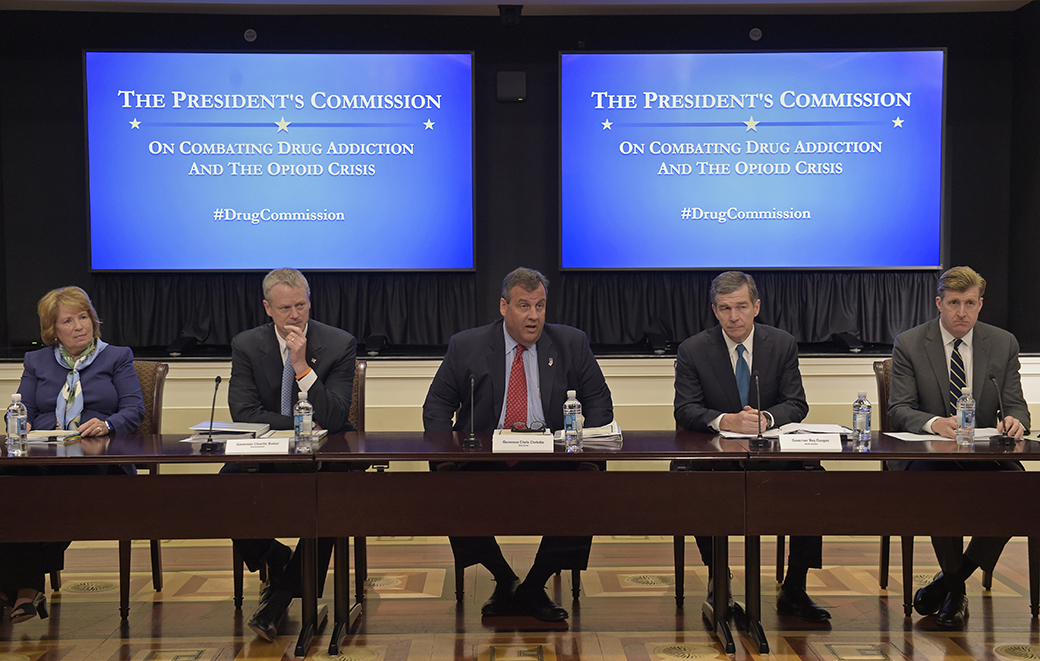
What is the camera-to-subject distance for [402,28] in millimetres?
5293

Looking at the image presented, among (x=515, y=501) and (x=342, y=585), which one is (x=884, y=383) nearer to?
(x=515, y=501)

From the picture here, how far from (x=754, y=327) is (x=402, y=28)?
128 inches

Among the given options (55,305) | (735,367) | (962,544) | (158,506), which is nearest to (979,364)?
(962,544)

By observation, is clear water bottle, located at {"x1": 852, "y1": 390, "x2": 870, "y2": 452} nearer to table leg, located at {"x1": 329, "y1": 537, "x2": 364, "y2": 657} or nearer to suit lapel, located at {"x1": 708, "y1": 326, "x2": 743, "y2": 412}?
suit lapel, located at {"x1": 708, "y1": 326, "x2": 743, "y2": 412}

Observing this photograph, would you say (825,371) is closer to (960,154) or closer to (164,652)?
(960,154)

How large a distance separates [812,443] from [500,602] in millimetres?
1276

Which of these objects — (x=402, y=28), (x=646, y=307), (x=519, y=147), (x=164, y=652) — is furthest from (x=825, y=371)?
(x=164, y=652)

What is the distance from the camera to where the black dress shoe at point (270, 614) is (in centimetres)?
277

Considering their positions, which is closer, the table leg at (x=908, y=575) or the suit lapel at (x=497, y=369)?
the table leg at (x=908, y=575)

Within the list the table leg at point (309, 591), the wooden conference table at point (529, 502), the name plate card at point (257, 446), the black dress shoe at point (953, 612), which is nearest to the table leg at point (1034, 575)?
the black dress shoe at point (953, 612)

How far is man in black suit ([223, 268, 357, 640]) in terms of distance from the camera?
3.11 m

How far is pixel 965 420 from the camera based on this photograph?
9.16 feet

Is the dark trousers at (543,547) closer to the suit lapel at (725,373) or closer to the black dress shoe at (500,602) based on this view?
the black dress shoe at (500,602)

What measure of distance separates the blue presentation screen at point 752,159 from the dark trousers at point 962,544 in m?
2.42
